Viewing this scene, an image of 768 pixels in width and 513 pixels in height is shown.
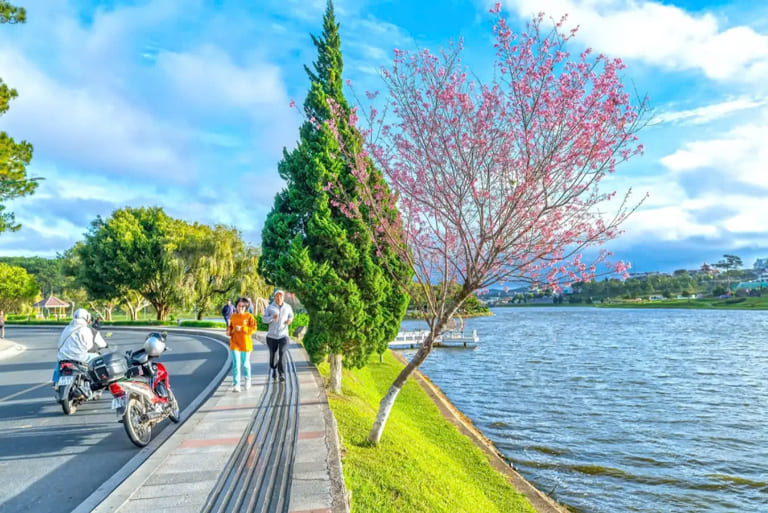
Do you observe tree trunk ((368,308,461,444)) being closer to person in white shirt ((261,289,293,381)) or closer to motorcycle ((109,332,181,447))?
person in white shirt ((261,289,293,381))

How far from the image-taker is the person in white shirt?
33.0 feet

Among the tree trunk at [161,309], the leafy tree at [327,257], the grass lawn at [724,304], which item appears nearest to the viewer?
the leafy tree at [327,257]

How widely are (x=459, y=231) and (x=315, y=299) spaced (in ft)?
16.3

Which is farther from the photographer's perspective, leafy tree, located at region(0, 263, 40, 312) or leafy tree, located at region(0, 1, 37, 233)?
leafy tree, located at region(0, 263, 40, 312)

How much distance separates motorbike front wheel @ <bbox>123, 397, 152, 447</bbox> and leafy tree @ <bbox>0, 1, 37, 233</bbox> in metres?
15.7

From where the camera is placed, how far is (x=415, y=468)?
7.94 meters

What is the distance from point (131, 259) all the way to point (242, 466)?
132 ft

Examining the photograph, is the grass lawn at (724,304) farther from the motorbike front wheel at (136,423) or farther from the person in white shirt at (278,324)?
the motorbike front wheel at (136,423)

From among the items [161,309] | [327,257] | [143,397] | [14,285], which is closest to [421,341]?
[161,309]

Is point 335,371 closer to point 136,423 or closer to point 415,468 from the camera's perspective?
point 415,468

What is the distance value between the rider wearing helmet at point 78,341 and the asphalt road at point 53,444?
3.12 feet

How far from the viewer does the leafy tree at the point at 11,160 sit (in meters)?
Answer: 18.2

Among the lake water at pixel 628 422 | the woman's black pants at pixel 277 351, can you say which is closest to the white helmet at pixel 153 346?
the woman's black pants at pixel 277 351

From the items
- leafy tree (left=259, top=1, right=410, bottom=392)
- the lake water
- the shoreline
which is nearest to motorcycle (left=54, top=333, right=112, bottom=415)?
leafy tree (left=259, top=1, right=410, bottom=392)
